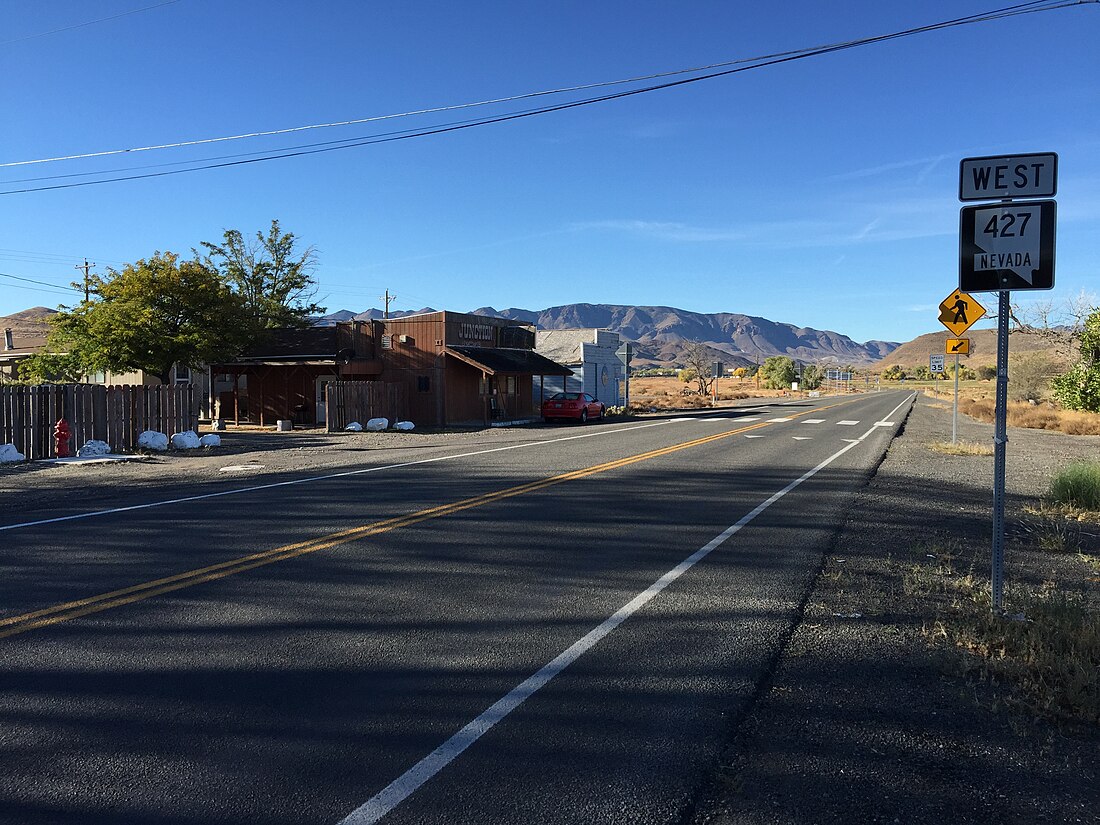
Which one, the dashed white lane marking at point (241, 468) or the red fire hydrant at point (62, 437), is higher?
the red fire hydrant at point (62, 437)

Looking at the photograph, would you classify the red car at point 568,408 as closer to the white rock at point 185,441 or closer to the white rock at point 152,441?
the white rock at point 185,441

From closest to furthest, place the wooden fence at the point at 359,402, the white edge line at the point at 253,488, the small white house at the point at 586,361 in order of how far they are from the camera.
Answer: the white edge line at the point at 253,488
the wooden fence at the point at 359,402
the small white house at the point at 586,361

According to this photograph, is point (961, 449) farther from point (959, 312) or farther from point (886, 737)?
point (886, 737)

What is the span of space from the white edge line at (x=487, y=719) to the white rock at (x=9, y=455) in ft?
52.0

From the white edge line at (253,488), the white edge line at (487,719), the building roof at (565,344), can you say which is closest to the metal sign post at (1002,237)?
the white edge line at (487,719)

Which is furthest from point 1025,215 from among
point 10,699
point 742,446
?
point 742,446

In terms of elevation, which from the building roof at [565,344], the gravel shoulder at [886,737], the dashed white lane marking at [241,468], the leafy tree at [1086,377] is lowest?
the gravel shoulder at [886,737]

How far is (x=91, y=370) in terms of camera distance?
29.3 m

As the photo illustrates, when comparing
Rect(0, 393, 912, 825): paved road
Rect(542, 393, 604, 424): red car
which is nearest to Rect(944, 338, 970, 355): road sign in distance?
Rect(0, 393, 912, 825): paved road

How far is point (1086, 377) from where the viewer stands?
103 ft

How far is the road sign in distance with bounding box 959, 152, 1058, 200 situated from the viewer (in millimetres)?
5695

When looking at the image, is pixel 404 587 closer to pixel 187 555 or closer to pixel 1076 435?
pixel 187 555

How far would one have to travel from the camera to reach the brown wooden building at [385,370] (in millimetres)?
32906

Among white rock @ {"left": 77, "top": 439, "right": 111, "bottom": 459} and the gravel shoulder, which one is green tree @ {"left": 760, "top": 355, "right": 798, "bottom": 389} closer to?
white rock @ {"left": 77, "top": 439, "right": 111, "bottom": 459}
